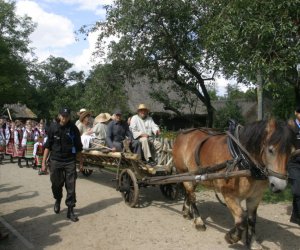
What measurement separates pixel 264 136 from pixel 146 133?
420 cm

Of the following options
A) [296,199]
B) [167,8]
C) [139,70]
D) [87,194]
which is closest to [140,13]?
[167,8]

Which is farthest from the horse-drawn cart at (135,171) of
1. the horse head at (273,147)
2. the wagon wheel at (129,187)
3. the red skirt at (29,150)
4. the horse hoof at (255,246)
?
the red skirt at (29,150)

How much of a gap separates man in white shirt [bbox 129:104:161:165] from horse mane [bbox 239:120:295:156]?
11.1ft

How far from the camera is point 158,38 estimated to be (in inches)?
592

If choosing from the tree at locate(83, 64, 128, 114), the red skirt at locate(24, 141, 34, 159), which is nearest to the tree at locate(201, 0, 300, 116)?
the tree at locate(83, 64, 128, 114)

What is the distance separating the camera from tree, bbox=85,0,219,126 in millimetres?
13930

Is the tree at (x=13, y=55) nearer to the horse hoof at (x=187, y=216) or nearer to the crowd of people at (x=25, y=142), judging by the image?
the crowd of people at (x=25, y=142)

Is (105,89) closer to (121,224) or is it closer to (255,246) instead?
(121,224)

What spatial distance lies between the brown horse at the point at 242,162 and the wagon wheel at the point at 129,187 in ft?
3.77

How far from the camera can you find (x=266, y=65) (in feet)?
26.1

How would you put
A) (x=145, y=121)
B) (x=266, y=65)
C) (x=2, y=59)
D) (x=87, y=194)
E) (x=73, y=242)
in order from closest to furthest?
(x=73, y=242), (x=266, y=65), (x=145, y=121), (x=87, y=194), (x=2, y=59)

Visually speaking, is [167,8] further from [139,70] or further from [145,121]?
[145,121]

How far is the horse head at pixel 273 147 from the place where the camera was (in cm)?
475

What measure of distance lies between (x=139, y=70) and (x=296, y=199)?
1090 cm
